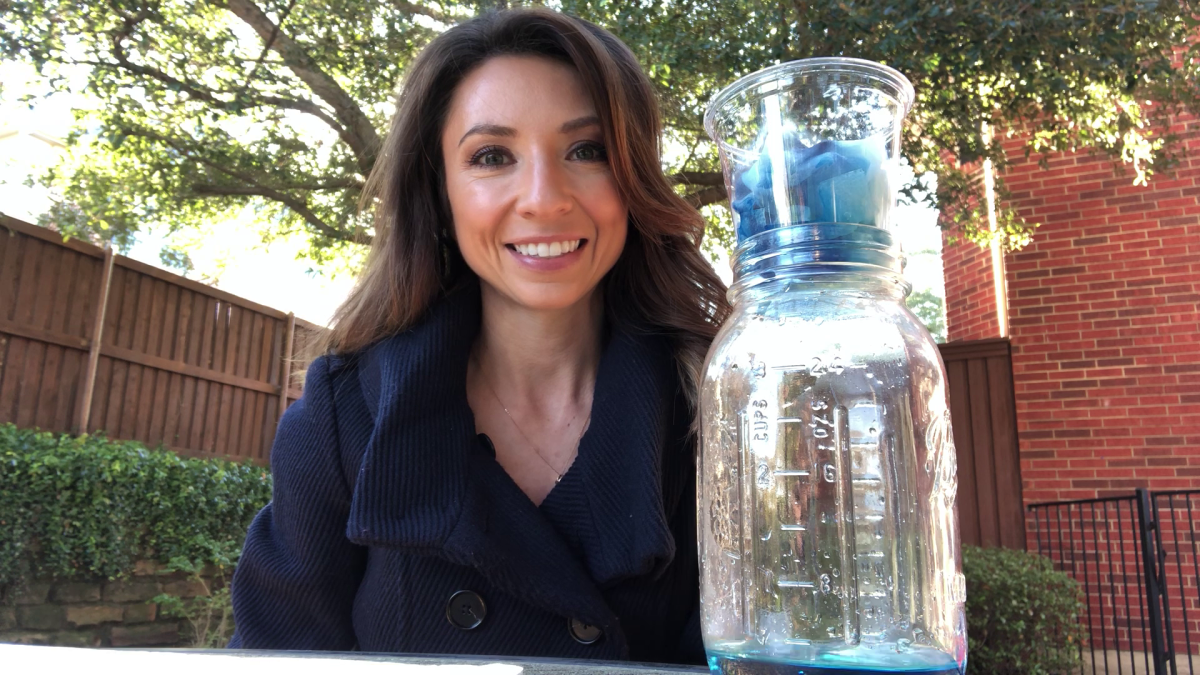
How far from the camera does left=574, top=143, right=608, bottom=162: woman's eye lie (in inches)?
72.8

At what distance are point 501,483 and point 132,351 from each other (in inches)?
274

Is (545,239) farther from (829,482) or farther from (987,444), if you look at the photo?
(987,444)

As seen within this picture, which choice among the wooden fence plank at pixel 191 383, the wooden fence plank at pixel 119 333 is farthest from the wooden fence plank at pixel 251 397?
the wooden fence plank at pixel 119 333

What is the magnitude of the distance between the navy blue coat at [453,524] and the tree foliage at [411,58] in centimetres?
291

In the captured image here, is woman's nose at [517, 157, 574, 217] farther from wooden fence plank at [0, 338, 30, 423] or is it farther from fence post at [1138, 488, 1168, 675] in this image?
wooden fence plank at [0, 338, 30, 423]

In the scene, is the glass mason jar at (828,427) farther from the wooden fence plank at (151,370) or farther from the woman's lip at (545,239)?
the wooden fence plank at (151,370)

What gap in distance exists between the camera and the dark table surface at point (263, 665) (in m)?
0.81

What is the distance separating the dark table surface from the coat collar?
0.52 meters

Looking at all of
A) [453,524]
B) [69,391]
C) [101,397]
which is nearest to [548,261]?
[453,524]

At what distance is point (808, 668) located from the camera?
0.83m

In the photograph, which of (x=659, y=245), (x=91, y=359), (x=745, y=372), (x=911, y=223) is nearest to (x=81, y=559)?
(x=91, y=359)

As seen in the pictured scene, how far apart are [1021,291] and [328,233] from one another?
6.34m

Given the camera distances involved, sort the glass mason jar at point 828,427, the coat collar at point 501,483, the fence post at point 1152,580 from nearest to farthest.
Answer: the glass mason jar at point 828,427
the coat collar at point 501,483
the fence post at point 1152,580

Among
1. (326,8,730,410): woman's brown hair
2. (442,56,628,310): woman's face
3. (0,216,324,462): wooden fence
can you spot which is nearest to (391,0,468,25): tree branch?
(0,216,324,462): wooden fence
